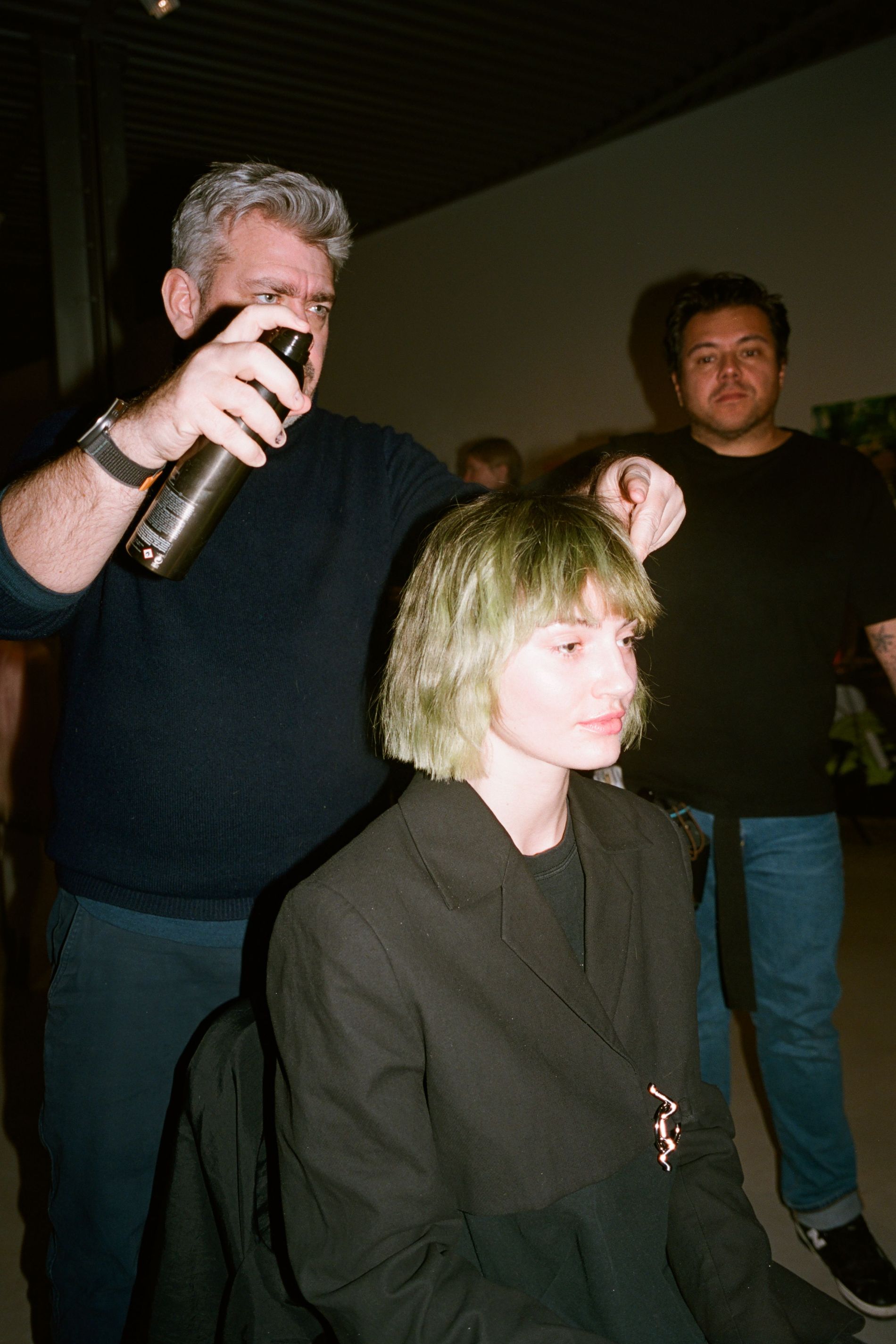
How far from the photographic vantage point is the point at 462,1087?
1.08m

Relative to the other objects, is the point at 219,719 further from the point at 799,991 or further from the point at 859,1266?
the point at 859,1266

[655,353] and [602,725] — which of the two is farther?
[655,353]

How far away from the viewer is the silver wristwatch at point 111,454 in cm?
104

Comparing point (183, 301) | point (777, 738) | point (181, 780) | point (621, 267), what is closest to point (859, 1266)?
point (777, 738)

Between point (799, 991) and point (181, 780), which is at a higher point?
point (181, 780)

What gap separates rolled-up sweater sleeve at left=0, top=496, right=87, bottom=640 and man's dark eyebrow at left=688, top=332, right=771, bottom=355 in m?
1.66

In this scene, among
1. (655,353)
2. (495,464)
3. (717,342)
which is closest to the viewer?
(717,342)

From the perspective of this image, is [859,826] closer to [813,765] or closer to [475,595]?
[813,765]

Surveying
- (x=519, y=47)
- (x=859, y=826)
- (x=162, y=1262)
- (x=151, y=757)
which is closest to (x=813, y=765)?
(x=151, y=757)

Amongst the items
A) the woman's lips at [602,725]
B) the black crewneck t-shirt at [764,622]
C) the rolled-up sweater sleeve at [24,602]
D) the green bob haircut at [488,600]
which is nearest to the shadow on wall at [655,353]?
the black crewneck t-shirt at [764,622]

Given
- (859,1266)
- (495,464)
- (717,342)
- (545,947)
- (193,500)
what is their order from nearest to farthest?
1. (193,500)
2. (545,947)
3. (859,1266)
4. (717,342)
5. (495,464)

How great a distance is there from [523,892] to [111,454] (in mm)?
675

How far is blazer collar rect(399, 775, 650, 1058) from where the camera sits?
1150 mm

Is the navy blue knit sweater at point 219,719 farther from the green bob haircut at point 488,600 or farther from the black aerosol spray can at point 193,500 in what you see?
the black aerosol spray can at point 193,500
